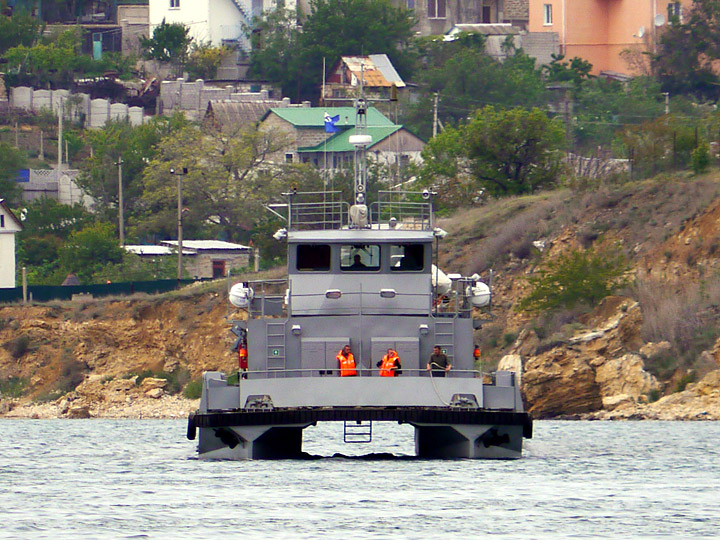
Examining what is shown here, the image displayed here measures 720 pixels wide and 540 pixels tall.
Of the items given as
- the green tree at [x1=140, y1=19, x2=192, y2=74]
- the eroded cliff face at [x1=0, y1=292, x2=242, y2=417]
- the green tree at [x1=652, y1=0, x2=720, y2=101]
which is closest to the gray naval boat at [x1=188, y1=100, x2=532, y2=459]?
the eroded cliff face at [x1=0, y1=292, x2=242, y2=417]

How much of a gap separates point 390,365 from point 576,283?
3095 centimetres

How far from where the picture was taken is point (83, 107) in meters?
134

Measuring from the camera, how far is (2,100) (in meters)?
136

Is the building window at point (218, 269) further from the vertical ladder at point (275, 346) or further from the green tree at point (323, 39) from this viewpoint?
the vertical ladder at point (275, 346)

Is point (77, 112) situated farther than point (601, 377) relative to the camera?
Yes

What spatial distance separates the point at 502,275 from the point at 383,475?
37.9 m

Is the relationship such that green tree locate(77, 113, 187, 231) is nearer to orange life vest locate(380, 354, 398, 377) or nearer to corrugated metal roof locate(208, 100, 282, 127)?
corrugated metal roof locate(208, 100, 282, 127)

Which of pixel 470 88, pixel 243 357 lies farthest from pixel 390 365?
pixel 470 88

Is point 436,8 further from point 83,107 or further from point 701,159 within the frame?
point 701,159

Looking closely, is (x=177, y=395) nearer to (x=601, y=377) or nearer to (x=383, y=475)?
(x=601, y=377)

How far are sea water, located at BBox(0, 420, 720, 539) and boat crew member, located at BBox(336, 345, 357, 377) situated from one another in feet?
7.43

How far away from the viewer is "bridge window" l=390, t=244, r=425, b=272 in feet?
133

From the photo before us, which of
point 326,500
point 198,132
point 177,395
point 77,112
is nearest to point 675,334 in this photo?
point 177,395

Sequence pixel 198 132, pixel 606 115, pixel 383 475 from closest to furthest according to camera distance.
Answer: pixel 383 475 → pixel 198 132 → pixel 606 115
